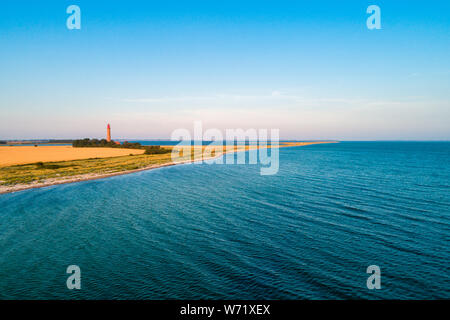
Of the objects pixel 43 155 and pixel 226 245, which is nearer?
pixel 226 245

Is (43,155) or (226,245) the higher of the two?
(43,155)

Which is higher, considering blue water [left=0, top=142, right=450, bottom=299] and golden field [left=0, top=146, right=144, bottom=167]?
golden field [left=0, top=146, right=144, bottom=167]

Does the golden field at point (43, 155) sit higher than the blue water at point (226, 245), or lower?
higher

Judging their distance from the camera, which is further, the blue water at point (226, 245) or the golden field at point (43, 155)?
the golden field at point (43, 155)

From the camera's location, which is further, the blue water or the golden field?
the golden field

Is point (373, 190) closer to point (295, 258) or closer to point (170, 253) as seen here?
point (295, 258)
